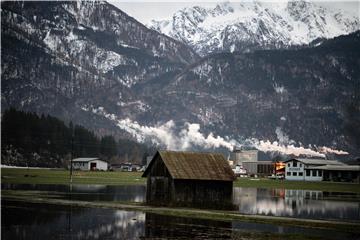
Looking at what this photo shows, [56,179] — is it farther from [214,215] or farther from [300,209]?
[214,215]

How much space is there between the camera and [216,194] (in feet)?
248

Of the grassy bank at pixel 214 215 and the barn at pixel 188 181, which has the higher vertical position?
the barn at pixel 188 181

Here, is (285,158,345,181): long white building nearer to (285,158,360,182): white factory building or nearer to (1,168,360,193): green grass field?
(285,158,360,182): white factory building

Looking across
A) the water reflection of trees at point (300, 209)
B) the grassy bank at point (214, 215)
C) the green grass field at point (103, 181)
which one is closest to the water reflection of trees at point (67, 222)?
the grassy bank at point (214, 215)

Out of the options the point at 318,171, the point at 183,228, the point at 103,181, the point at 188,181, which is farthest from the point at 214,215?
the point at 318,171

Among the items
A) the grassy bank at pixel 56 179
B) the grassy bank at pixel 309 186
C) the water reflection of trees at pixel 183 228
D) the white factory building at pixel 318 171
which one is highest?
the white factory building at pixel 318 171

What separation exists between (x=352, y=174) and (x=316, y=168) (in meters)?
10.6

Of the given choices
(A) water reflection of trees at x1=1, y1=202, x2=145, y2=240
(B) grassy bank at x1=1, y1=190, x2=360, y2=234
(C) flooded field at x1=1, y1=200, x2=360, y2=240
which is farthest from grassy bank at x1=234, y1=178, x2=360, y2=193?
(C) flooded field at x1=1, y1=200, x2=360, y2=240

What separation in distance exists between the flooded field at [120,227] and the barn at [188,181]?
1220cm

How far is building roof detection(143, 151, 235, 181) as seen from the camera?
72938 millimetres

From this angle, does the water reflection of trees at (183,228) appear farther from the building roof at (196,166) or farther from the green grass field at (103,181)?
the green grass field at (103,181)

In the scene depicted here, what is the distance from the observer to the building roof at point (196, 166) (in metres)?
72.9

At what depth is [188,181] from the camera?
73688mm

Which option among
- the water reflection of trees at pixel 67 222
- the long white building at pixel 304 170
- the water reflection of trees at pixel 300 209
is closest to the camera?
the water reflection of trees at pixel 67 222
